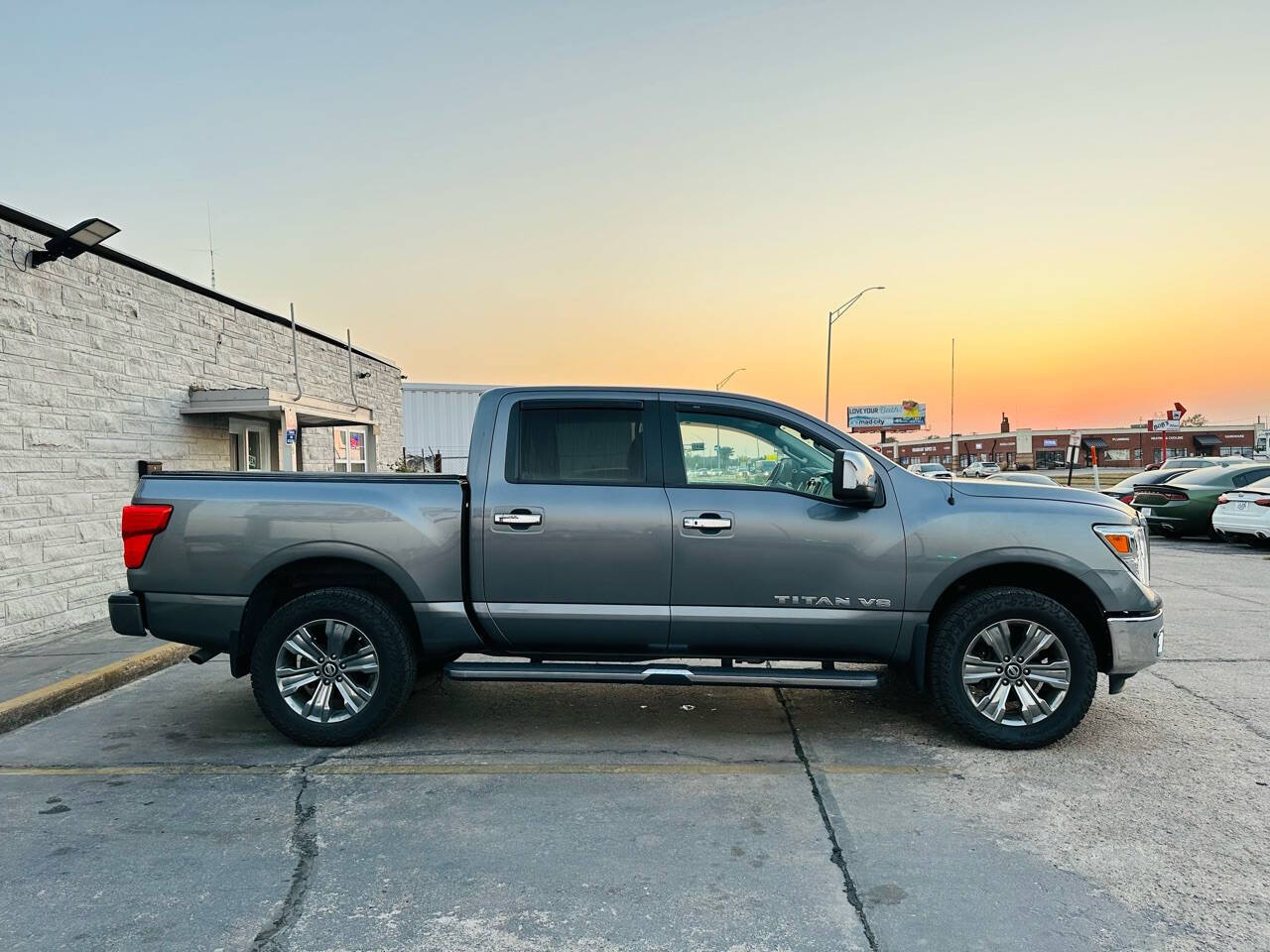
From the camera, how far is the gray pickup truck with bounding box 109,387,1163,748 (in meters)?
4.86

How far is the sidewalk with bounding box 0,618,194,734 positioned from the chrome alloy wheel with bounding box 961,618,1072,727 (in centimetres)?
606

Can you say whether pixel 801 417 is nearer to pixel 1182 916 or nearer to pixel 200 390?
pixel 1182 916

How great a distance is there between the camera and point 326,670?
498cm

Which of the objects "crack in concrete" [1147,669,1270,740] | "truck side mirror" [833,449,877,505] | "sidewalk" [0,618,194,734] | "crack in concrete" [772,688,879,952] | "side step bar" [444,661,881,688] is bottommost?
"crack in concrete" [772,688,879,952]

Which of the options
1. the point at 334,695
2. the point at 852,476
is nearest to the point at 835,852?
the point at 852,476

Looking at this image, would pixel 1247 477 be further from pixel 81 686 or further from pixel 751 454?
pixel 81 686

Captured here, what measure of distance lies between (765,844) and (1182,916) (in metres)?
1.56

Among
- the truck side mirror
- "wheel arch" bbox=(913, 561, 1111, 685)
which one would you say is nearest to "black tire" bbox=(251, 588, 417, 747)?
the truck side mirror

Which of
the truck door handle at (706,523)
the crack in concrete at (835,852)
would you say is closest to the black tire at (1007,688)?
the crack in concrete at (835,852)

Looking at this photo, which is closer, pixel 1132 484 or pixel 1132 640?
pixel 1132 640

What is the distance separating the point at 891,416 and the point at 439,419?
8267 cm

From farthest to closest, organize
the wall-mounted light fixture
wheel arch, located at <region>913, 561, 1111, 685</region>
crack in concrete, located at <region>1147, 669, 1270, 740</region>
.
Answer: the wall-mounted light fixture → crack in concrete, located at <region>1147, 669, 1270, 740</region> → wheel arch, located at <region>913, 561, 1111, 685</region>

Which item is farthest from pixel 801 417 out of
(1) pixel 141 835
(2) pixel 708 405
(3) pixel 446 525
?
(1) pixel 141 835

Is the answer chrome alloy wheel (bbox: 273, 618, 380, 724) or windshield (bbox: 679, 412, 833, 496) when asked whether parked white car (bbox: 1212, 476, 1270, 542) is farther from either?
chrome alloy wheel (bbox: 273, 618, 380, 724)
